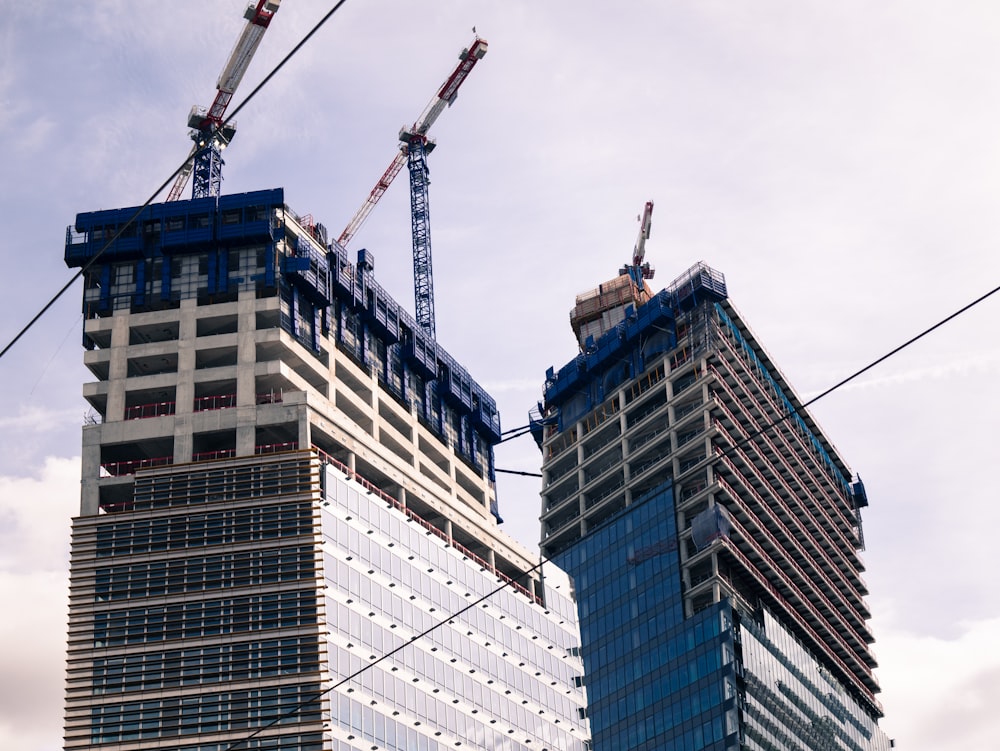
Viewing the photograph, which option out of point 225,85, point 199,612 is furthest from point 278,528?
point 225,85

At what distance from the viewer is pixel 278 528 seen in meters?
146

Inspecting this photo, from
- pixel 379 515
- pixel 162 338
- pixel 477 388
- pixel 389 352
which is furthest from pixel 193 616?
pixel 477 388

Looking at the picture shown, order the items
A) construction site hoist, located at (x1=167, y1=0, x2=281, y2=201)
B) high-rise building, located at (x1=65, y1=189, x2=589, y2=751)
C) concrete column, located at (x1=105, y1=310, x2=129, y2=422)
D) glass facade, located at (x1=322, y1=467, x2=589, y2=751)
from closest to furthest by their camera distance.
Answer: high-rise building, located at (x1=65, y1=189, x2=589, y2=751) < glass facade, located at (x1=322, y1=467, x2=589, y2=751) < concrete column, located at (x1=105, y1=310, x2=129, y2=422) < construction site hoist, located at (x1=167, y1=0, x2=281, y2=201)

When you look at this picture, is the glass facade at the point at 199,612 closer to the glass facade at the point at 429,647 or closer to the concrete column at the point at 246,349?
the glass facade at the point at 429,647

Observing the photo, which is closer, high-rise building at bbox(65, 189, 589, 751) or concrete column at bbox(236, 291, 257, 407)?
high-rise building at bbox(65, 189, 589, 751)

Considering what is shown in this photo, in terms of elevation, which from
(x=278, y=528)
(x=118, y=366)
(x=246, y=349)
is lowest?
(x=278, y=528)

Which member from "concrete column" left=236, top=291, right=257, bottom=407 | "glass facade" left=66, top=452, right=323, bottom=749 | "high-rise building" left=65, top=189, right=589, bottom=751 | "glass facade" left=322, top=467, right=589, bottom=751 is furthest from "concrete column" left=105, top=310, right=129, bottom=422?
"glass facade" left=322, top=467, right=589, bottom=751

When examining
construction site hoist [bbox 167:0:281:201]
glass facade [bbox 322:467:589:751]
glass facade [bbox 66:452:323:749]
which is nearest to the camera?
glass facade [bbox 66:452:323:749]

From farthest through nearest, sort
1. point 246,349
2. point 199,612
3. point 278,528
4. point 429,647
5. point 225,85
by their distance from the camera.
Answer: point 225,85
point 246,349
point 429,647
point 278,528
point 199,612

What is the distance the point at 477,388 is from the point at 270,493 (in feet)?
175

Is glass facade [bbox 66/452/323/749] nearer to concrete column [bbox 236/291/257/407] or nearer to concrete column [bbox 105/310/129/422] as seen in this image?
concrete column [bbox 236/291/257/407]

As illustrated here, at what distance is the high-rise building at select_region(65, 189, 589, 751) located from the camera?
138m

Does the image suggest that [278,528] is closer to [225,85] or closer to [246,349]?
[246,349]

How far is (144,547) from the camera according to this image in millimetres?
145875
